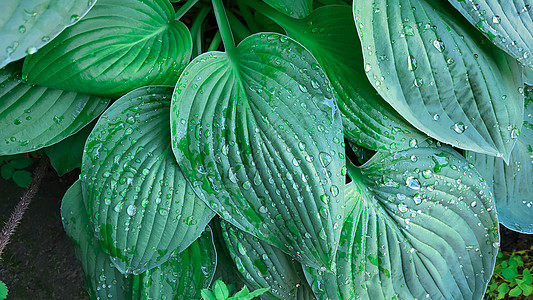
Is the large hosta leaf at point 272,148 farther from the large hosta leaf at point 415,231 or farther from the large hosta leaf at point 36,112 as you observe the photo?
the large hosta leaf at point 36,112

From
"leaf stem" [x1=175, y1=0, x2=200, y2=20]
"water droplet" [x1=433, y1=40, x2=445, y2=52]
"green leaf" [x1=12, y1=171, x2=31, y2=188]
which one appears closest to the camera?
"water droplet" [x1=433, y1=40, x2=445, y2=52]

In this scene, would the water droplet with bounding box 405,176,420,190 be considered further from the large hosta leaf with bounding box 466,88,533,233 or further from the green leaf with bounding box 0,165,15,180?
the green leaf with bounding box 0,165,15,180

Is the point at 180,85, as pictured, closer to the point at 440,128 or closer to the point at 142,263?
the point at 142,263

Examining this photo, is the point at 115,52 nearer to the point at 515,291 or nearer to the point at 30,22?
the point at 30,22

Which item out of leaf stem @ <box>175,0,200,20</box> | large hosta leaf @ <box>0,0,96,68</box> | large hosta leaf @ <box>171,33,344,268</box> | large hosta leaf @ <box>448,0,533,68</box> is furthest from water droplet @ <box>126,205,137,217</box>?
large hosta leaf @ <box>448,0,533,68</box>

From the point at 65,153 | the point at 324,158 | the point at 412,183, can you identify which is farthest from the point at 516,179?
the point at 65,153

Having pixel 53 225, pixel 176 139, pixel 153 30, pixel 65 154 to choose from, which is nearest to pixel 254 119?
pixel 176 139

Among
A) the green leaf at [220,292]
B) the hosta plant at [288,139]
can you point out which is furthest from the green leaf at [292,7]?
the green leaf at [220,292]
